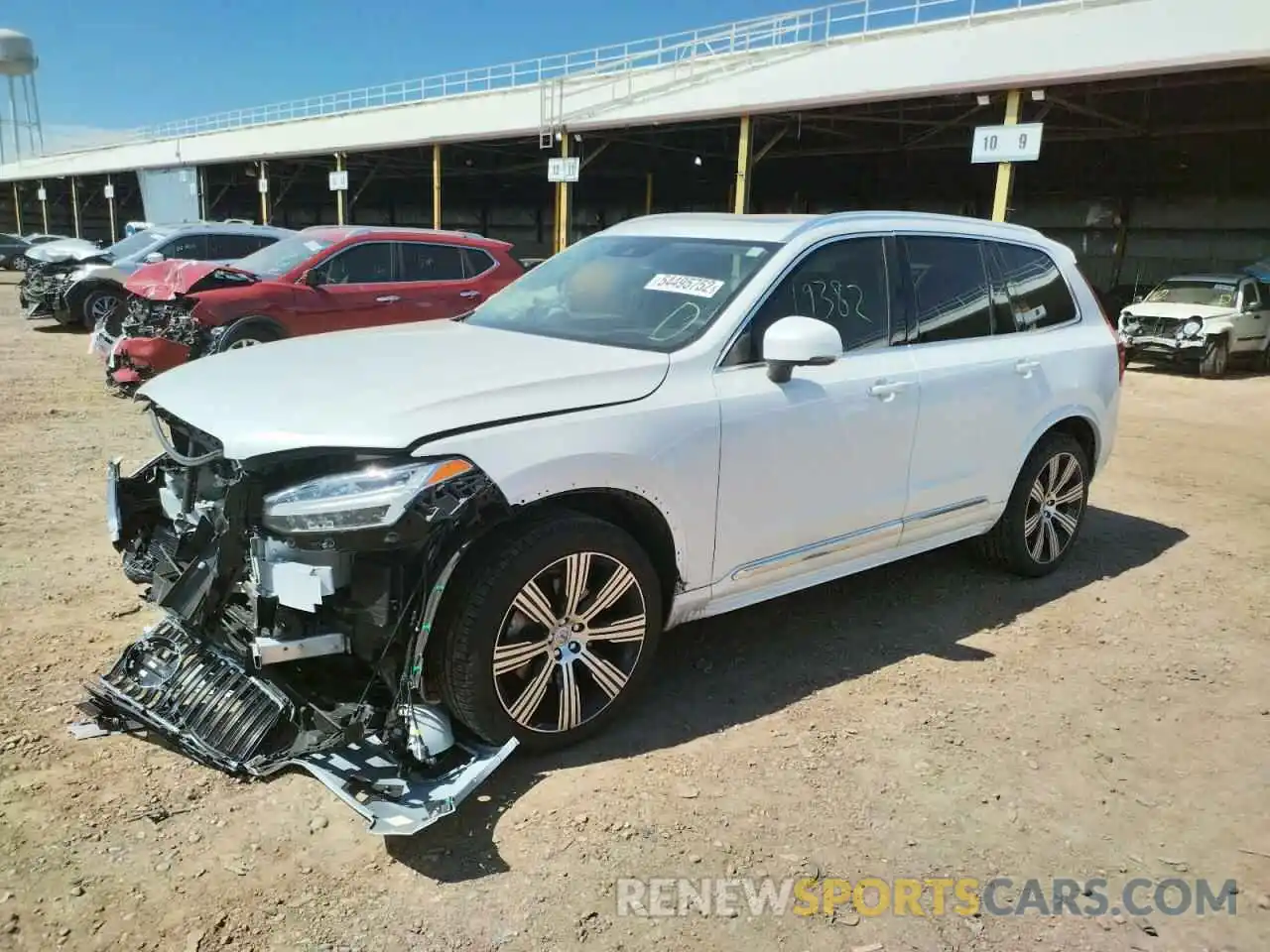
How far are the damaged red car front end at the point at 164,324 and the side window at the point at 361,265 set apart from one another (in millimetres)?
878

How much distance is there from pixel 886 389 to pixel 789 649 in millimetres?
1258

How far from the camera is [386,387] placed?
10.2 feet

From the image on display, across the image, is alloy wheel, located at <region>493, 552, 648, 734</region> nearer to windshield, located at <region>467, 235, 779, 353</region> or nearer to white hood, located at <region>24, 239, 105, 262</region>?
windshield, located at <region>467, 235, 779, 353</region>

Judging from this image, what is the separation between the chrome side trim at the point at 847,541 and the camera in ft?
12.1

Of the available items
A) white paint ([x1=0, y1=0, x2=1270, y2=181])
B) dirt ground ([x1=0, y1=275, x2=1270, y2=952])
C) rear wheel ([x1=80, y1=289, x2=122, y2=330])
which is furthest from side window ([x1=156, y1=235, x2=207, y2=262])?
white paint ([x1=0, y1=0, x2=1270, y2=181])

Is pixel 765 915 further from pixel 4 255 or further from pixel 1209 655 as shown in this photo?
pixel 4 255

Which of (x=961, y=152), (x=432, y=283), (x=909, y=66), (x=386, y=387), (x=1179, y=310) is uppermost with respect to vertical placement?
(x=909, y=66)

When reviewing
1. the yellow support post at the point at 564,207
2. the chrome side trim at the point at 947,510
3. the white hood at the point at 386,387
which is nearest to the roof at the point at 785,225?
the white hood at the point at 386,387

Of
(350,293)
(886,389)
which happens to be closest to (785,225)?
(886,389)

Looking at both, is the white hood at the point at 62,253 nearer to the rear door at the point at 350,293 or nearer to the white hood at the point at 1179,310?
the rear door at the point at 350,293

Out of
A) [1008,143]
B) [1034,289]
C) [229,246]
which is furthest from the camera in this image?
[1008,143]

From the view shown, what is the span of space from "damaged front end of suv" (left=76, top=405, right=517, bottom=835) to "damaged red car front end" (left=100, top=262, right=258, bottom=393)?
7.08 m

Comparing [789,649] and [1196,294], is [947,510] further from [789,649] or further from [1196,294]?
[1196,294]

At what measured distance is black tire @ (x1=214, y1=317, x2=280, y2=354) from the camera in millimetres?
9398
